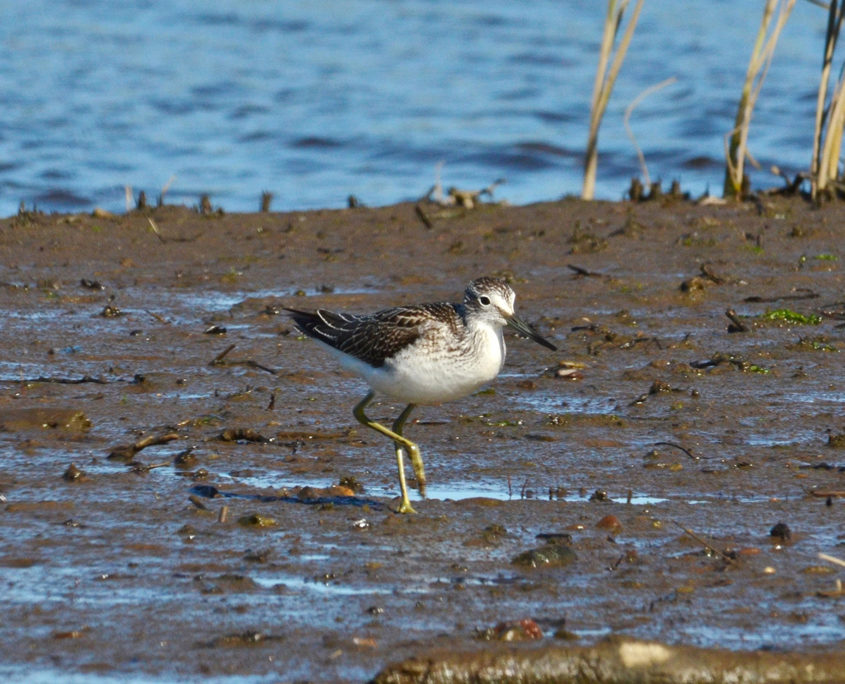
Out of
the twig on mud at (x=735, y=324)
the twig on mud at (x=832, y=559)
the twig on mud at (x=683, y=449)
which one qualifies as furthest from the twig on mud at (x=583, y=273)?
the twig on mud at (x=832, y=559)

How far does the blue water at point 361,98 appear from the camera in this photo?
1631cm

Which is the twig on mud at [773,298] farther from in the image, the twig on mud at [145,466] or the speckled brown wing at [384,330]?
the twig on mud at [145,466]

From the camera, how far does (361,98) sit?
20.0 meters

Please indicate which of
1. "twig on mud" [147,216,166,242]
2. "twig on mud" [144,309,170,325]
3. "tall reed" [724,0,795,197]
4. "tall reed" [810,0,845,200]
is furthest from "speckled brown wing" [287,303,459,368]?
"tall reed" [810,0,845,200]

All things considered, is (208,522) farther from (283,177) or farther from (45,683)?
(283,177)

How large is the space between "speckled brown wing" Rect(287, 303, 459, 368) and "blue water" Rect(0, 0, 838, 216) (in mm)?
7763

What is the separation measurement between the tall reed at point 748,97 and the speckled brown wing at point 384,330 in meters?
5.90

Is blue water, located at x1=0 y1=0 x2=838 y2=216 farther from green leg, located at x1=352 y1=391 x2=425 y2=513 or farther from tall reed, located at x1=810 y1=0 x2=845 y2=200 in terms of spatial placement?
green leg, located at x1=352 y1=391 x2=425 y2=513

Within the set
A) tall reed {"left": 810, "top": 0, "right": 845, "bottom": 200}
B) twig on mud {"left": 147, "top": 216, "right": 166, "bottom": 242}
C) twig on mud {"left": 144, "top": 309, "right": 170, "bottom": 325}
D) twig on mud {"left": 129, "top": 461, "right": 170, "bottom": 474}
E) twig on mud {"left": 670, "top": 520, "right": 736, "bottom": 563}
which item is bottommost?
twig on mud {"left": 670, "top": 520, "right": 736, "bottom": 563}

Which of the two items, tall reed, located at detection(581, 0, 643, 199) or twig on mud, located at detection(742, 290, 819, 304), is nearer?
twig on mud, located at detection(742, 290, 819, 304)

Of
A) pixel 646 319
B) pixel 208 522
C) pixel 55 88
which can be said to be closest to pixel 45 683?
pixel 208 522

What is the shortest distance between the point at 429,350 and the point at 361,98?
14.1 metres

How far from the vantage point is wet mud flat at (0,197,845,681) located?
15.4ft

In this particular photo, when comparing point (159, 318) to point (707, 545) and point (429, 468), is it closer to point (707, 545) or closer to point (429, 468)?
point (429, 468)
